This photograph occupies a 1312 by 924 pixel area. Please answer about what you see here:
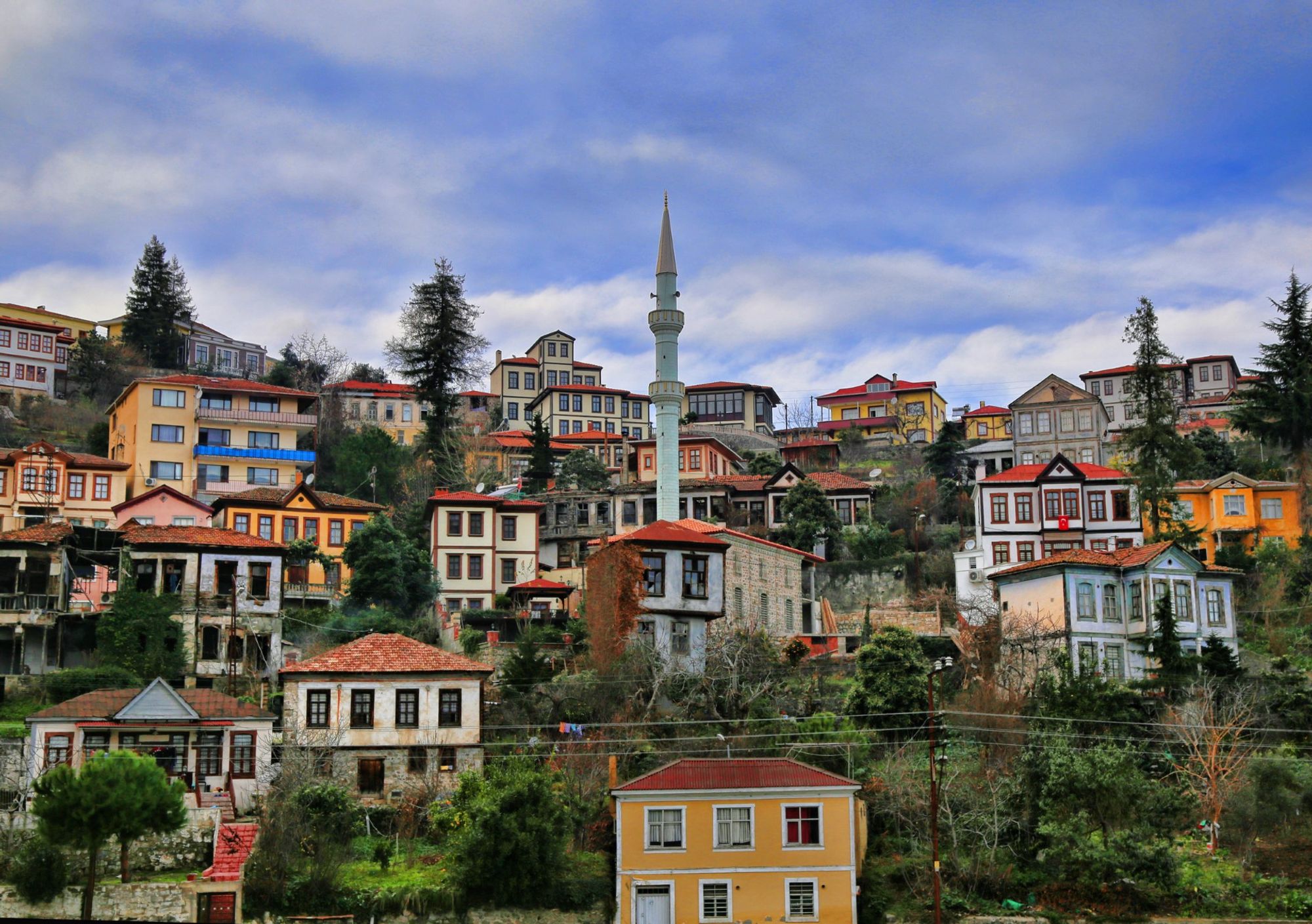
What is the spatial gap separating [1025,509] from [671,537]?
2329cm

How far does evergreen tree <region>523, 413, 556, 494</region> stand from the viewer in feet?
267

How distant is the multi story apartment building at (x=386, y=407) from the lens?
100625 mm

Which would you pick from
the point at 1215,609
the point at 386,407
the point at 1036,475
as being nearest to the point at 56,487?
the point at 386,407

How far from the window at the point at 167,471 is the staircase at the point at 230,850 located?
38.3 m

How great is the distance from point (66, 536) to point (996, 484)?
40993mm

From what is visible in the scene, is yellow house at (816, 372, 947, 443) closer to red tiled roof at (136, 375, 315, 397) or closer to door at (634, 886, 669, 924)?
red tiled roof at (136, 375, 315, 397)

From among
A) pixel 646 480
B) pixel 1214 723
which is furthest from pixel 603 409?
pixel 1214 723

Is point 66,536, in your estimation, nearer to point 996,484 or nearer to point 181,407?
point 181,407

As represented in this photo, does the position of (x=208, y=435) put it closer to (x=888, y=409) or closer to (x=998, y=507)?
(x=998, y=507)

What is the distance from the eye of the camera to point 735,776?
41375 mm

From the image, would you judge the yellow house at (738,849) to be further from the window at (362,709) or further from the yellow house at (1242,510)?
the yellow house at (1242,510)

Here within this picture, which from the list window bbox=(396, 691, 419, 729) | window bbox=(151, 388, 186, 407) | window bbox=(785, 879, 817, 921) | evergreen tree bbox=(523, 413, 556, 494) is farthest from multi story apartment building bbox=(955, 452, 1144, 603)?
window bbox=(151, 388, 186, 407)

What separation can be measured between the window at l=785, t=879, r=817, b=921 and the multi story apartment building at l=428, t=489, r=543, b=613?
1049 inches

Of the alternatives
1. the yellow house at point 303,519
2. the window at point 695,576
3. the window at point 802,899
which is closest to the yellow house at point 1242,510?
the window at point 695,576
